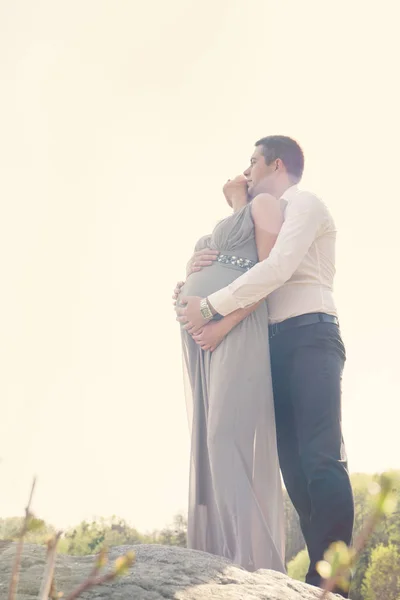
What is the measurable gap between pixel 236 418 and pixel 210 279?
2.92 ft

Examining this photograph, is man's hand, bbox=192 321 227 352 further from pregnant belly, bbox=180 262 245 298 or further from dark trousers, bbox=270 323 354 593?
dark trousers, bbox=270 323 354 593

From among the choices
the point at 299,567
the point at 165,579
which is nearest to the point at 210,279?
the point at 165,579

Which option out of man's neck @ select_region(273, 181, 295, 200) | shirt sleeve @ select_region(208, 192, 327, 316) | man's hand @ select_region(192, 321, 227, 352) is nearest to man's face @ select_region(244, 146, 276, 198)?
man's neck @ select_region(273, 181, 295, 200)

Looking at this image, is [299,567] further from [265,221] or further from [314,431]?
[265,221]

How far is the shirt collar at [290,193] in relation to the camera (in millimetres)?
4375

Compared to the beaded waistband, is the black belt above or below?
below

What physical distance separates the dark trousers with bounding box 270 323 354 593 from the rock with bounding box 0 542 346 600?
0.99 meters

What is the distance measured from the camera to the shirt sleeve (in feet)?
12.6

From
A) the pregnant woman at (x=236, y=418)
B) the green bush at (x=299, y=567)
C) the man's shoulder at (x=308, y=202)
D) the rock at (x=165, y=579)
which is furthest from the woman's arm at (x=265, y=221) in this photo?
the green bush at (x=299, y=567)

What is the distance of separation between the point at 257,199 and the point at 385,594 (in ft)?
20.1

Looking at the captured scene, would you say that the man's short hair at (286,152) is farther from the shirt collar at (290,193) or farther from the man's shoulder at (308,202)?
the man's shoulder at (308,202)

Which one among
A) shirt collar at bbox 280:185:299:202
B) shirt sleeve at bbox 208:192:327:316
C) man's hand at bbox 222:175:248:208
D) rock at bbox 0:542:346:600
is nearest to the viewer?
rock at bbox 0:542:346:600

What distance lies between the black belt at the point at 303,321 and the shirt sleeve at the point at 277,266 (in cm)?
23

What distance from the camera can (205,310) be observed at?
399 cm
